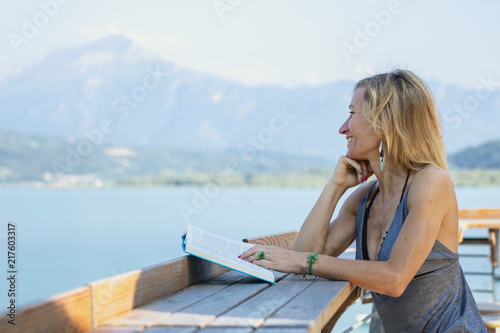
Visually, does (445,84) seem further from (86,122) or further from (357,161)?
(357,161)

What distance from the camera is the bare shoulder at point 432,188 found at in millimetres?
1654

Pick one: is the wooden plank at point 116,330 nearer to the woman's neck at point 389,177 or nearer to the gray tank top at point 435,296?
the gray tank top at point 435,296

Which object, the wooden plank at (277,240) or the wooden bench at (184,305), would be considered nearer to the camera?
the wooden bench at (184,305)

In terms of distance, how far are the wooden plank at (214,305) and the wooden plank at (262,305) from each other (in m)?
0.02

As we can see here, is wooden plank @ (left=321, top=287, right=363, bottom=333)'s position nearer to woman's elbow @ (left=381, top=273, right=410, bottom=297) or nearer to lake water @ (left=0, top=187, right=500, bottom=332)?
woman's elbow @ (left=381, top=273, right=410, bottom=297)

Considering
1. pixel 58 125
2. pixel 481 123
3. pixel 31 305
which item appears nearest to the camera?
pixel 31 305

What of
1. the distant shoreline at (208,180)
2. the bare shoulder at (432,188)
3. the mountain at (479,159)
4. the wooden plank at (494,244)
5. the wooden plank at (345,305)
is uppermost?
the bare shoulder at (432,188)

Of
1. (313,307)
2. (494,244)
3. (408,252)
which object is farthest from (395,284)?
(494,244)

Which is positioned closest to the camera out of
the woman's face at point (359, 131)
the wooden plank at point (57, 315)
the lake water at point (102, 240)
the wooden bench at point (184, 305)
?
the wooden plank at point (57, 315)

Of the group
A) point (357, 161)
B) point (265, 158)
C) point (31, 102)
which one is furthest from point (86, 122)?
point (357, 161)

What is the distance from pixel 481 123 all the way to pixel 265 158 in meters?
38.0

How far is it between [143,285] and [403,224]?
705 millimetres

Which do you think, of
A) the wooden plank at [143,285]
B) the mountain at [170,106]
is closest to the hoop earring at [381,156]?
the wooden plank at [143,285]

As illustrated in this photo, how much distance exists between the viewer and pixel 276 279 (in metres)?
1.74
